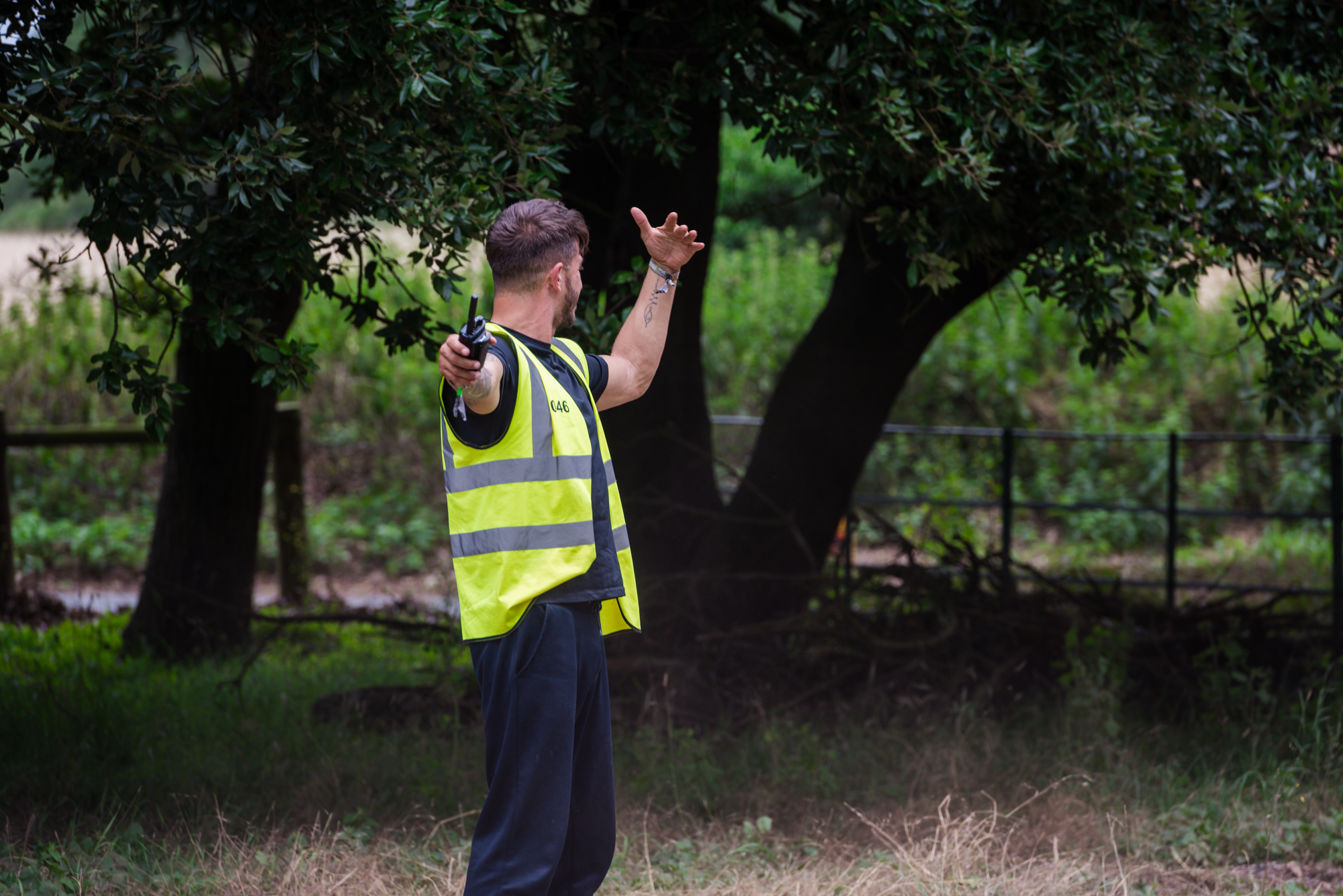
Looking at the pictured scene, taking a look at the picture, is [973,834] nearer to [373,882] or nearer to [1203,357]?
[373,882]

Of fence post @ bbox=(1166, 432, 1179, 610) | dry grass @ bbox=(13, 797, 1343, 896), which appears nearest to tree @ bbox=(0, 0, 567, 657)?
dry grass @ bbox=(13, 797, 1343, 896)

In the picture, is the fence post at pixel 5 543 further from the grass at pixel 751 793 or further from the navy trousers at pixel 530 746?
the navy trousers at pixel 530 746

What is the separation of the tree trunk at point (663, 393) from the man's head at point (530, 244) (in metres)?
2.60

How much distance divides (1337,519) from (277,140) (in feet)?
20.2

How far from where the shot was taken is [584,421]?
2.69 metres

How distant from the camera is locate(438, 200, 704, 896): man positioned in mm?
2564

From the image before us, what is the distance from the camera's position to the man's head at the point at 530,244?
2.66 meters

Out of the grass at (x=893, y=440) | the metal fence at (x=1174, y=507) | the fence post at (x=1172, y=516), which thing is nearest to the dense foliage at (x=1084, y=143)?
the metal fence at (x=1174, y=507)

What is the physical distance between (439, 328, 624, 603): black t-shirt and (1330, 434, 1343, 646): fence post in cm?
510

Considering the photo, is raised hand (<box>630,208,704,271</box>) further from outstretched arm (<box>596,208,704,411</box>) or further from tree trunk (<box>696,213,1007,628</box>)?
tree trunk (<box>696,213,1007,628</box>)

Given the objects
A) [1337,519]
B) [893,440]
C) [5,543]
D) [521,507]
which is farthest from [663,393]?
[893,440]

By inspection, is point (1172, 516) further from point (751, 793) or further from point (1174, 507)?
point (751, 793)

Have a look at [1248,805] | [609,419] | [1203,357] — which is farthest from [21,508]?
[1203,357]

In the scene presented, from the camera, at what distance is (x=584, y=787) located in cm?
277
